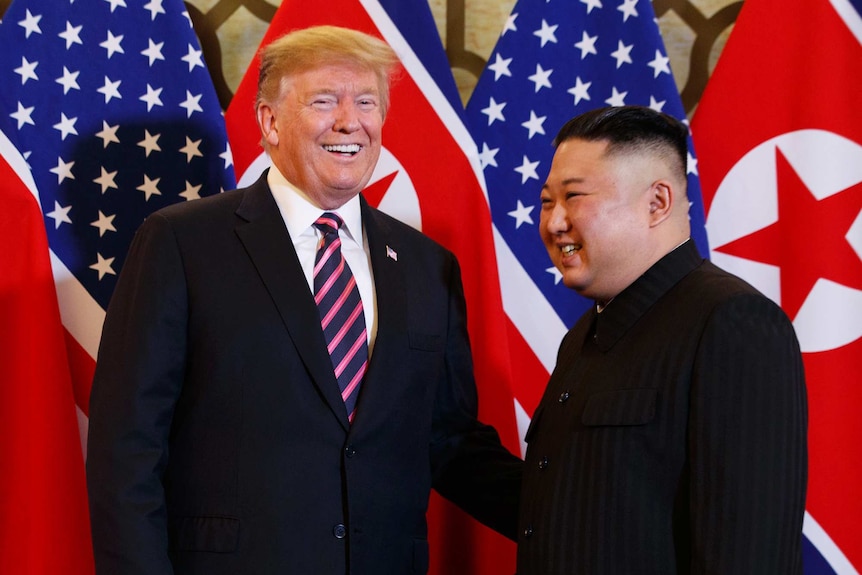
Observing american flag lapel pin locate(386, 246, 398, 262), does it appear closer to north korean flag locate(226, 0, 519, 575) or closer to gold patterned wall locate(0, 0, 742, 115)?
north korean flag locate(226, 0, 519, 575)

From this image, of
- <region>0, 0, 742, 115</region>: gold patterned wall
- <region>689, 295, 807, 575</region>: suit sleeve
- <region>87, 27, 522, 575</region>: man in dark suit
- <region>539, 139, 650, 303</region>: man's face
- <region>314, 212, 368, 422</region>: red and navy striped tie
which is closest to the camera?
<region>689, 295, 807, 575</region>: suit sleeve

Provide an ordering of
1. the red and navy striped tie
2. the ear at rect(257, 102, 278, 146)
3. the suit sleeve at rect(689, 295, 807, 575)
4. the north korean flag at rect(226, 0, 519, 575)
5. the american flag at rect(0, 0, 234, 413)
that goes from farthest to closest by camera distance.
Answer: the north korean flag at rect(226, 0, 519, 575) < the american flag at rect(0, 0, 234, 413) < the ear at rect(257, 102, 278, 146) < the red and navy striped tie < the suit sleeve at rect(689, 295, 807, 575)

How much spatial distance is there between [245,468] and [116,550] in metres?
0.25

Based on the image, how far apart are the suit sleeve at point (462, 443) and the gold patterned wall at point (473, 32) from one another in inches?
32.8

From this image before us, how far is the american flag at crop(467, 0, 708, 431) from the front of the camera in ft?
8.12

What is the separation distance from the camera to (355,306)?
74.0 inches

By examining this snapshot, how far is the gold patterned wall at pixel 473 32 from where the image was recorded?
265 cm

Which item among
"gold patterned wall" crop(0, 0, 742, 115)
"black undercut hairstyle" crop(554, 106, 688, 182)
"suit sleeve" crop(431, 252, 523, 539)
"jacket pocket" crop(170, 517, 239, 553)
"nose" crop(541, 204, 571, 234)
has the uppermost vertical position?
"gold patterned wall" crop(0, 0, 742, 115)

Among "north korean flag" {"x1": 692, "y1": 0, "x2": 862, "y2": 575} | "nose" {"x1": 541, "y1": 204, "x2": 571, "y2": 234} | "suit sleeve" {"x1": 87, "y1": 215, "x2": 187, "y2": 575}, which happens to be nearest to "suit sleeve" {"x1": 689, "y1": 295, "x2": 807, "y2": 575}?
"nose" {"x1": 541, "y1": 204, "x2": 571, "y2": 234}

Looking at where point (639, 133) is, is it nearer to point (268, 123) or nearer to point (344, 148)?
point (344, 148)

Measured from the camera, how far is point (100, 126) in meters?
2.28

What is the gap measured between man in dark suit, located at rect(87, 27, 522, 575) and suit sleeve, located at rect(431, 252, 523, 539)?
1.4 inches

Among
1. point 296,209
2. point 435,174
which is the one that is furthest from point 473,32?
point 296,209

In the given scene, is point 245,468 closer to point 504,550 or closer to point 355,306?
point 355,306
